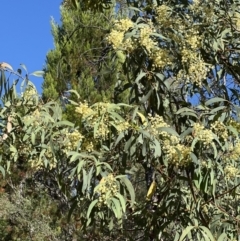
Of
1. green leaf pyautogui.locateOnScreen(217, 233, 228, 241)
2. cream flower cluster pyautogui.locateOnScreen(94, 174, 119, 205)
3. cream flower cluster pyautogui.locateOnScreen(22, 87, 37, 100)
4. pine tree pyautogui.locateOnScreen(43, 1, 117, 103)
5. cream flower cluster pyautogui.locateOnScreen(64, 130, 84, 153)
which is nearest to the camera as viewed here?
cream flower cluster pyautogui.locateOnScreen(94, 174, 119, 205)

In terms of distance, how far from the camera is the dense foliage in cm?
181

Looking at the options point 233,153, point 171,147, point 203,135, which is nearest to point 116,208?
point 171,147

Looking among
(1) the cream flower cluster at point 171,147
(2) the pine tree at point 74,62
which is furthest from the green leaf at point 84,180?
(2) the pine tree at point 74,62

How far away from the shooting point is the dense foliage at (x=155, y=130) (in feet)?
5.94

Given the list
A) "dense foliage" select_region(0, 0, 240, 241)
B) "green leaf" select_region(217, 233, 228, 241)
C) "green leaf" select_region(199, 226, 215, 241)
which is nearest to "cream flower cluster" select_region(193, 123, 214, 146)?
"dense foliage" select_region(0, 0, 240, 241)

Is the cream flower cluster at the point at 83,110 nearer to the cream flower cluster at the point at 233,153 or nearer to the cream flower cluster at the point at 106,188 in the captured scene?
the cream flower cluster at the point at 106,188

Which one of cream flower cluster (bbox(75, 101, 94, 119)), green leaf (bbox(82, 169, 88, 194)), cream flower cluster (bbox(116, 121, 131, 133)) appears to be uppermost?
cream flower cluster (bbox(75, 101, 94, 119))

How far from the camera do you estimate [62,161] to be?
6.64ft

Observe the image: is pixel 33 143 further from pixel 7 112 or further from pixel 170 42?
pixel 170 42

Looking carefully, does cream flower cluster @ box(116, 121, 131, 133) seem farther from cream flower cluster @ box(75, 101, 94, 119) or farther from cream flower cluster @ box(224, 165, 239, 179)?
cream flower cluster @ box(224, 165, 239, 179)

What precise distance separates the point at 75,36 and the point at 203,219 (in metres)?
6.26

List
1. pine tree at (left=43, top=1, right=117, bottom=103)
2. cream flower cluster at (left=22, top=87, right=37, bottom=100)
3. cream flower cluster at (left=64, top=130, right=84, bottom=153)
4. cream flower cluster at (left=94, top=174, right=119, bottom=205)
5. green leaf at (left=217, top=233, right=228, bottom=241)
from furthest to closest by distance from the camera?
1. pine tree at (left=43, top=1, right=117, bottom=103)
2. cream flower cluster at (left=22, top=87, right=37, bottom=100)
3. green leaf at (left=217, top=233, right=228, bottom=241)
4. cream flower cluster at (left=64, top=130, right=84, bottom=153)
5. cream flower cluster at (left=94, top=174, right=119, bottom=205)

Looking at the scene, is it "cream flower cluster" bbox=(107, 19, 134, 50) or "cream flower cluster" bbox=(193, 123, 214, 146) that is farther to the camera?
"cream flower cluster" bbox=(107, 19, 134, 50)

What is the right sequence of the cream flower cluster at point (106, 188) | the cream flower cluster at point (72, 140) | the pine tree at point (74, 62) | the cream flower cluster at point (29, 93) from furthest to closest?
1. the pine tree at point (74, 62)
2. the cream flower cluster at point (29, 93)
3. the cream flower cluster at point (72, 140)
4. the cream flower cluster at point (106, 188)
